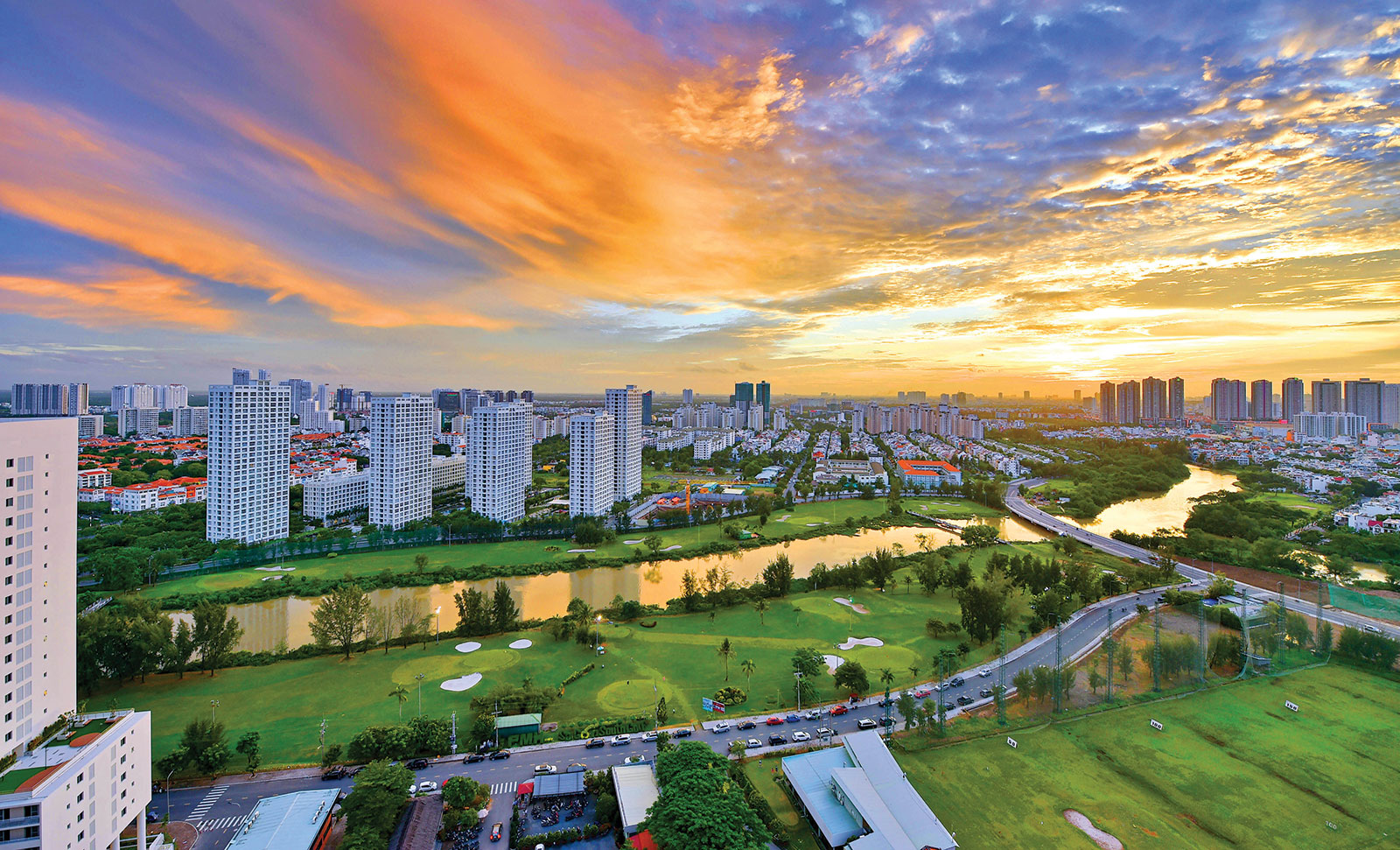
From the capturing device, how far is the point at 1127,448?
188 feet

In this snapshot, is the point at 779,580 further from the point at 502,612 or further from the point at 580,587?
the point at 502,612

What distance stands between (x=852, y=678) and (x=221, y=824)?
12122 mm

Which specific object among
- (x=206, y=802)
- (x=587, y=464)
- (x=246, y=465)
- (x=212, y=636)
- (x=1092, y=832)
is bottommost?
(x=1092, y=832)

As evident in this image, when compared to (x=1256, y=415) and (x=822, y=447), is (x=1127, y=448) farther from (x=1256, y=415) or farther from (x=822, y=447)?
(x=1256, y=415)

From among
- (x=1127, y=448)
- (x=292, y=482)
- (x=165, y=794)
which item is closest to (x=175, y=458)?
(x=292, y=482)

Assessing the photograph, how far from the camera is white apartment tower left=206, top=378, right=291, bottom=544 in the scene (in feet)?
83.3

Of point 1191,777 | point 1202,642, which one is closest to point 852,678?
point 1191,777

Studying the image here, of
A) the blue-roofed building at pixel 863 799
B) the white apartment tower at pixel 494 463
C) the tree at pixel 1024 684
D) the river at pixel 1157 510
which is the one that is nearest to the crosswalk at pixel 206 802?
the blue-roofed building at pixel 863 799

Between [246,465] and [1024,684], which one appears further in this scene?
[246,465]

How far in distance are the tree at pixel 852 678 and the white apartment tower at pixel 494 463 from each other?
2203 cm

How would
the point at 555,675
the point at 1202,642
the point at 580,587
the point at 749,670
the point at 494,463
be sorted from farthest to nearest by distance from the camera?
the point at 494,463
the point at 580,587
the point at 1202,642
the point at 555,675
the point at 749,670

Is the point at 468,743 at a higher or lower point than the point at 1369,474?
lower

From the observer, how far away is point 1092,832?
378 inches

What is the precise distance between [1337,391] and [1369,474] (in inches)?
1661
